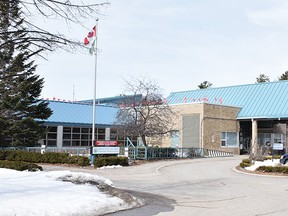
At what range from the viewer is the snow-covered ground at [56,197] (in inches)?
331

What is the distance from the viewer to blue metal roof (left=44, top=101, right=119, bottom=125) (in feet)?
134

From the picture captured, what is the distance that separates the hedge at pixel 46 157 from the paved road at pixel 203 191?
3179 millimetres

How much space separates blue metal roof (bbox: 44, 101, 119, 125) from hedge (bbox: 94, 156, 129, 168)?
16.2 m

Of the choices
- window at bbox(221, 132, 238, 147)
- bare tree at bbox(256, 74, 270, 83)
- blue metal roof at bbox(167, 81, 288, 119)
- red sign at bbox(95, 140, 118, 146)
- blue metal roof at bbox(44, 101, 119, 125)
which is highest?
bare tree at bbox(256, 74, 270, 83)

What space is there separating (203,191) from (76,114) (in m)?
30.3

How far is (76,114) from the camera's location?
4309cm

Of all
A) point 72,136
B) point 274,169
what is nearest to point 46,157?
point 274,169

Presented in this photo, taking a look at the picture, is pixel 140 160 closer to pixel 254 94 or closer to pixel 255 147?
pixel 255 147

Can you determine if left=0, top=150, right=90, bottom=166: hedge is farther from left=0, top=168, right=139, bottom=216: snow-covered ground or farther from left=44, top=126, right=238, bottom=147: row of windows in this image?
left=0, top=168, right=139, bottom=216: snow-covered ground

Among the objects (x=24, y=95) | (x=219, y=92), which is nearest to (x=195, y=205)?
(x=24, y=95)

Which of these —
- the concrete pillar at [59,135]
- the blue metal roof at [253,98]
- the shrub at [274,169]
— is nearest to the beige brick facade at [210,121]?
the blue metal roof at [253,98]

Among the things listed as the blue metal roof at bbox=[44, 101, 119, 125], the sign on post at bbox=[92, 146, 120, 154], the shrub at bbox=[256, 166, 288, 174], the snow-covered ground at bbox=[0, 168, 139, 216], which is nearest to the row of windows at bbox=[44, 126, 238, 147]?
the blue metal roof at bbox=[44, 101, 119, 125]

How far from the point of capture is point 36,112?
34906 mm

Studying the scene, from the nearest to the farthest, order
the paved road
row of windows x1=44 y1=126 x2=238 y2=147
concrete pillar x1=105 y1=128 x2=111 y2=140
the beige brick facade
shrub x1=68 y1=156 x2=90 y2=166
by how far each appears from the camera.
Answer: the paved road, shrub x1=68 y1=156 x2=90 y2=166, the beige brick facade, row of windows x1=44 y1=126 x2=238 y2=147, concrete pillar x1=105 y1=128 x2=111 y2=140
